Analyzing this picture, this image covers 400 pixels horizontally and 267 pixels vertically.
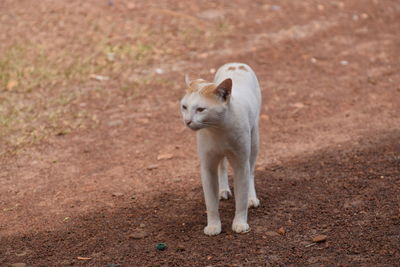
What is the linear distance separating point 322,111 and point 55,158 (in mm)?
3283

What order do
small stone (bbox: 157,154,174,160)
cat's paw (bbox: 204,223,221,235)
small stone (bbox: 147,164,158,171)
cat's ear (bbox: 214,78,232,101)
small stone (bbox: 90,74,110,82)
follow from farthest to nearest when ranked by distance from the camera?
1. small stone (bbox: 90,74,110,82)
2. small stone (bbox: 157,154,174,160)
3. small stone (bbox: 147,164,158,171)
4. cat's paw (bbox: 204,223,221,235)
5. cat's ear (bbox: 214,78,232,101)

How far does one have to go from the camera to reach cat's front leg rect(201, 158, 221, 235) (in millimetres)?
4445

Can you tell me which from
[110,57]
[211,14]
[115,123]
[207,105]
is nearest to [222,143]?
[207,105]

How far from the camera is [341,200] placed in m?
4.98

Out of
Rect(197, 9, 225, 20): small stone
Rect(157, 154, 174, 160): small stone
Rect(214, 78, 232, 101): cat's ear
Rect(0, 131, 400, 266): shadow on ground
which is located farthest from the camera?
Rect(197, 9, 225, 20): small stone

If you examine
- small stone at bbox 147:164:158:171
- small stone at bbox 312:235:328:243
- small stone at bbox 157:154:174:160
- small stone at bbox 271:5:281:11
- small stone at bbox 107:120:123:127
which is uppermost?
small stone at bbox 271:5:281:11

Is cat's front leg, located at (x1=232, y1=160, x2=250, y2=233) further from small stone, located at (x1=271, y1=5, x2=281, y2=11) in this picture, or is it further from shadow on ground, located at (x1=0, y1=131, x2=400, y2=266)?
small stone, located at (x1=271, y1=5, x2=281, y2=11)

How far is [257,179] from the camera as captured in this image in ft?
18.3

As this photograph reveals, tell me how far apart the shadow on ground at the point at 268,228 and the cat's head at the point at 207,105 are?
98 cm

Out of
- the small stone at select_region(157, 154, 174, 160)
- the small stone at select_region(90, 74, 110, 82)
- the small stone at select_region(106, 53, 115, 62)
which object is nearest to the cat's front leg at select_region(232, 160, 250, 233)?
the small stone at select_region(157, 154, 174, 160)

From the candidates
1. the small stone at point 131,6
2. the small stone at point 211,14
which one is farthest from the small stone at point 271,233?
the small stone at point 131,6

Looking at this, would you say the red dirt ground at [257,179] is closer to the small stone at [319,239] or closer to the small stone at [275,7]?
the small stone at [319,239]

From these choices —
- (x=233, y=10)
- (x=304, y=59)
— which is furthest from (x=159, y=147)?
(x=233, y=10)

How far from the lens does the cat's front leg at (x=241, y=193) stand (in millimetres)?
4441
